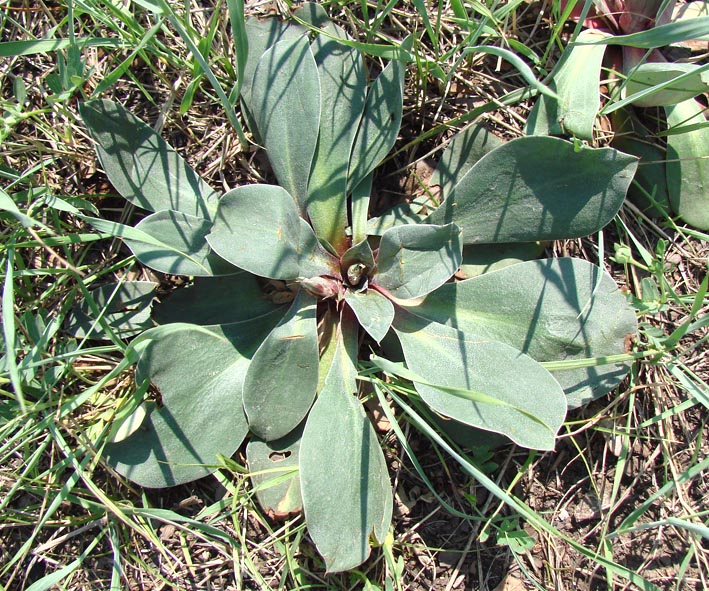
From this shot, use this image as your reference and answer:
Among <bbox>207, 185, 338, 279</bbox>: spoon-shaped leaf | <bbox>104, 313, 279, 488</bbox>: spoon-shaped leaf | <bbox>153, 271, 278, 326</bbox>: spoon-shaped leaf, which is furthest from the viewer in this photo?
<bbox>153, 271, 278, 326</bbox>: spoon-shaped leaf

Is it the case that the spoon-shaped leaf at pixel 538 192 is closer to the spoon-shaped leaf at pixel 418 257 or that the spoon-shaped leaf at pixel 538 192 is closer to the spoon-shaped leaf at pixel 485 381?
the spoon-shaped leaf at pixel 418 257

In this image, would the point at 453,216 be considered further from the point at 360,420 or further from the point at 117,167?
the point at 117,167

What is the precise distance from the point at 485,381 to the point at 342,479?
417 mm

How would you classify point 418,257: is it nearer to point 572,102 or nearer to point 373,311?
point 373,311

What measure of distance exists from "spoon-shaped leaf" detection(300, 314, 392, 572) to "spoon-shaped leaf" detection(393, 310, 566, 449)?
20 cm

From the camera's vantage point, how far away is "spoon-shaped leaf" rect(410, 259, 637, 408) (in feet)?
4.94

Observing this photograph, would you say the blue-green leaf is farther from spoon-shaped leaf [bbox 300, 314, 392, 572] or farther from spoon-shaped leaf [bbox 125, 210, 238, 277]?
spoon-shaped leaf [bbox 300, 314, 392, 572]

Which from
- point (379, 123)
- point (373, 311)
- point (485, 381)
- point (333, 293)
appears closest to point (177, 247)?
point (333, 293)

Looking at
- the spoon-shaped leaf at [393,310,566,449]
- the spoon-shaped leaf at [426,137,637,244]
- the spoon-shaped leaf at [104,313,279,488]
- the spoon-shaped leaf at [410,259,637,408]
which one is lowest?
the spoon-shaped leaf at [104,313,279,488]

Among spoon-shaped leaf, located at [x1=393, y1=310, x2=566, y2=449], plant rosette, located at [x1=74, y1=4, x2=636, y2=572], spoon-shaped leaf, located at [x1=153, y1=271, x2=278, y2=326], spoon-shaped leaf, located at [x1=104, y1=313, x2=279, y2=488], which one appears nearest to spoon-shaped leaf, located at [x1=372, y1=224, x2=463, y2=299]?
plant rosette, located at [x1=74, y1=4, x2=636, y2=572]

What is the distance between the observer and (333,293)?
5.21 feet

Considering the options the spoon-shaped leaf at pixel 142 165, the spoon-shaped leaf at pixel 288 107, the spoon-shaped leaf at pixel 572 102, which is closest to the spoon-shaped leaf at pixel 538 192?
the spoon-shaped leaf at pixel 572 102

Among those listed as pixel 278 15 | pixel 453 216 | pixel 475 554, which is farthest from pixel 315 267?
pixel 475 554

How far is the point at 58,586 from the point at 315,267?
110 centimetres
